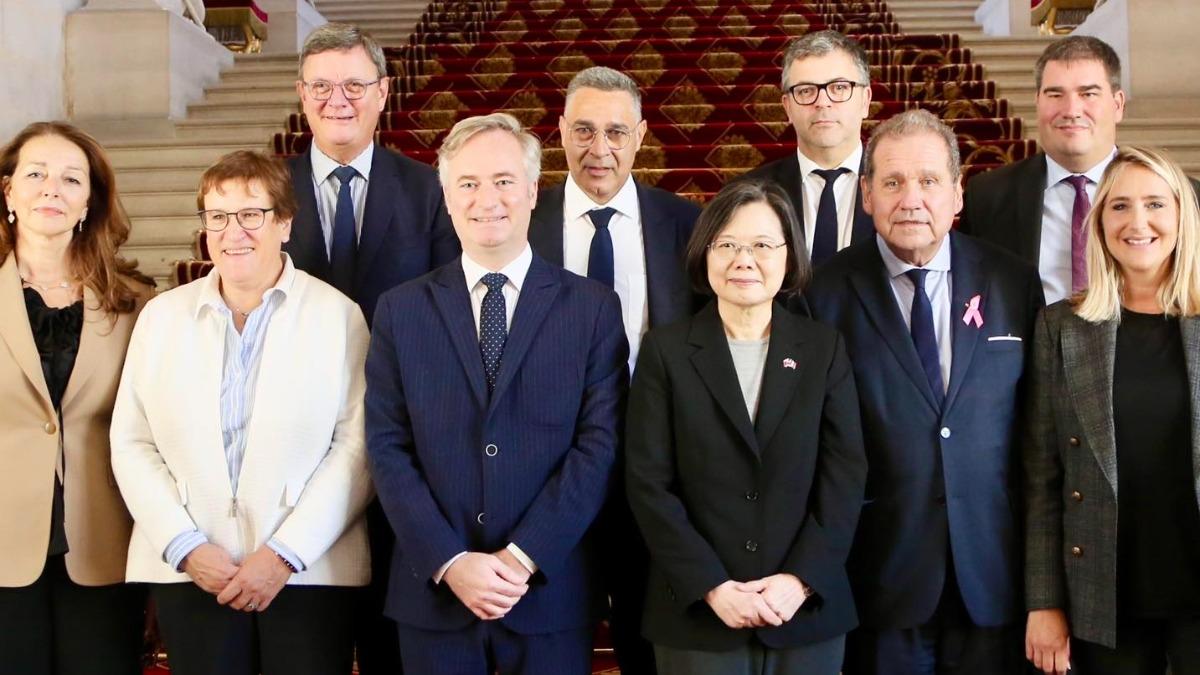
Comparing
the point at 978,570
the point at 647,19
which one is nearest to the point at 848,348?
the point at 978,570

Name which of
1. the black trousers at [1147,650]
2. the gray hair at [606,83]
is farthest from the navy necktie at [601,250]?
the black trousers at [1147,650]

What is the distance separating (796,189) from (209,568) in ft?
5.08

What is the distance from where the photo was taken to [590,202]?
2744 mm

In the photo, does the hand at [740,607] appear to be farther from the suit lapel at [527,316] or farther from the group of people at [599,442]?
the suit lapel at [527,316]

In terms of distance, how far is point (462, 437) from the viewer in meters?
2.25

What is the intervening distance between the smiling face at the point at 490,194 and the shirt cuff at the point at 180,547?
76 centimetres

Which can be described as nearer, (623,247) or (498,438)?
(498,438)

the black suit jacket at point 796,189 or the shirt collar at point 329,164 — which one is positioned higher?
the shirt collar at point 329,164

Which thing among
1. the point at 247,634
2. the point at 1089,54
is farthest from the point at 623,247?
the point at 1089,54

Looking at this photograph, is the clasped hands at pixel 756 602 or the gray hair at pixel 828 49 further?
the gray hair at pixel 828 49

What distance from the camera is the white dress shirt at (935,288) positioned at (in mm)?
2418

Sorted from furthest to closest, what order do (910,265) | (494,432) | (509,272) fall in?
(910,265), (509,272), (494,432)

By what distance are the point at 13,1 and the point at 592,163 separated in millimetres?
3995

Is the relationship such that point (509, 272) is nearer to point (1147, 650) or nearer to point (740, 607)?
point (740, 607)
